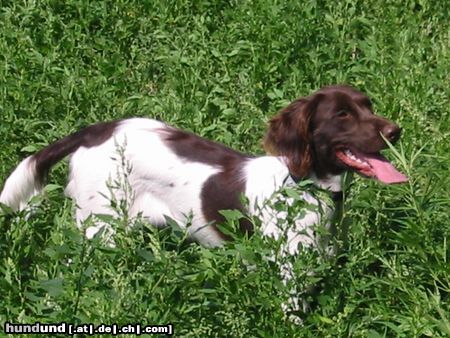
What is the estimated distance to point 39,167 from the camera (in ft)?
18.9

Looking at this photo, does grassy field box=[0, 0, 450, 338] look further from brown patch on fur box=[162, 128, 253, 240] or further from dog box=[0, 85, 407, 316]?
brown patch on fur box=[162, 128, 253, 240]

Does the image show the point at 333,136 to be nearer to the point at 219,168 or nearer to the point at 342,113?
the point at 342,113

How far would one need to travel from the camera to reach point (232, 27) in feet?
25.7

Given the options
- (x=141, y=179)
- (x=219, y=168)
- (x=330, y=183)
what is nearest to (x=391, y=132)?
(x=330, y=183)

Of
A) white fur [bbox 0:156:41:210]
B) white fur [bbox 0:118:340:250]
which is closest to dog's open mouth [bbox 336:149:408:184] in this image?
white fur [bbox 0:118:340:250]

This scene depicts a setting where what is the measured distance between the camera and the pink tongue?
5.12 meters

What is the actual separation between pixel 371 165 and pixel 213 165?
845 millimetres

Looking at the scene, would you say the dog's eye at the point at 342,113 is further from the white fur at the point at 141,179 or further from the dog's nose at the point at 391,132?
the white fur at the point at 141,179

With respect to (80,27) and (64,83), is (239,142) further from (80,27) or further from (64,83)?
(80,27)

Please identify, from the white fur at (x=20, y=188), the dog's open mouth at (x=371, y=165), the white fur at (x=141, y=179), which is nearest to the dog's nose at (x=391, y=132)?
the dog's open mouth at (x=371, y=165)

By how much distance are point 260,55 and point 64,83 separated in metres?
1.28

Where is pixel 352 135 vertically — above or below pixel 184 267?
above

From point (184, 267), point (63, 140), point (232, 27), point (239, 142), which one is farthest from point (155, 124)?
point (232, 27)

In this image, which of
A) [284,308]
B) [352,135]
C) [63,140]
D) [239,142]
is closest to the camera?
[284,308]
